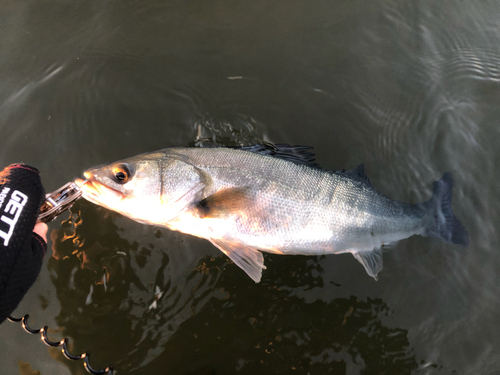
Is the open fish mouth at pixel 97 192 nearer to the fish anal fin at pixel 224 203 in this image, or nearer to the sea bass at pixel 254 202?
the sea bass at pixel 254 202

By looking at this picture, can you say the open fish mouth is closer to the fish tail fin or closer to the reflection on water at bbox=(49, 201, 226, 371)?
the reflection on water at bbox=(49, 201, 226, 371)

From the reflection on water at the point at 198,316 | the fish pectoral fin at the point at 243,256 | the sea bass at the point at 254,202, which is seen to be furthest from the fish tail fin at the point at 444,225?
the fish pectoral fin at the point at 243,256

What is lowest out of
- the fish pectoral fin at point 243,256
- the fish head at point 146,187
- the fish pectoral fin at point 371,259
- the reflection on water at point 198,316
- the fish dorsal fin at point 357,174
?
the reflection on water at point 198,316

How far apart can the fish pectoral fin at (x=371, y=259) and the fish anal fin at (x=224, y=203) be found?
1153 mm

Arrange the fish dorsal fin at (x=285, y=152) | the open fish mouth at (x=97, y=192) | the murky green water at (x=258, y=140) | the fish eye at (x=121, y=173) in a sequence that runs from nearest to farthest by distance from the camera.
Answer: the open fish mouth at (x=97, y=192) < the fish eye at (x=121, y=173) < the fish dorsal fin at (x=285, y=152) < the murky green water at (x=258, y=140)

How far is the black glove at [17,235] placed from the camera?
6.01 feet

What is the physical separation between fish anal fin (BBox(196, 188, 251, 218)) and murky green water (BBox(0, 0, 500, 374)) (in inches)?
28.4

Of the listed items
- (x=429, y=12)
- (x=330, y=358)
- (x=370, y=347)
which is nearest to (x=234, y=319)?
(x=330, y=358)

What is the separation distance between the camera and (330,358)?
116 inches

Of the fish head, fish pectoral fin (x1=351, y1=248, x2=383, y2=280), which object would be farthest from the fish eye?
fish pectoral fin (x1=351, y1=248, x2=383, y2=280)

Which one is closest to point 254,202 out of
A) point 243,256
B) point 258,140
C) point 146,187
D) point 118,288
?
point 243,256

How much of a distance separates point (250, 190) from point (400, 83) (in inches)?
109

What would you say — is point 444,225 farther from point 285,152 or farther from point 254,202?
point 254,202

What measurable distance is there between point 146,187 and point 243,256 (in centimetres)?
99
